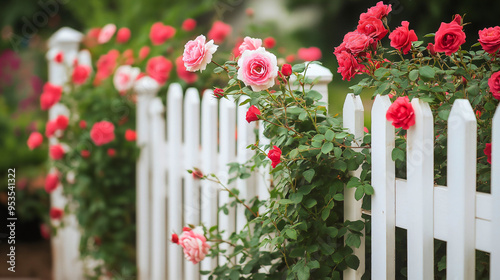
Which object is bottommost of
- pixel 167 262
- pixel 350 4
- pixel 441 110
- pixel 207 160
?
pixel 167 262

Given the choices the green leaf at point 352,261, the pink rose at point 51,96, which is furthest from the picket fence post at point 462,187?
the pink rose at point 51,96

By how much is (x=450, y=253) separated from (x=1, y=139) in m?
4.51

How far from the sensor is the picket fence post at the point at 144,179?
9.54ft

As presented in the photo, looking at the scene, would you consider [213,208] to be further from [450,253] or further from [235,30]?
[235,30]

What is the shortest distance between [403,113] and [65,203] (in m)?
2.97

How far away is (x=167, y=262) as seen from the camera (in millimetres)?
2832

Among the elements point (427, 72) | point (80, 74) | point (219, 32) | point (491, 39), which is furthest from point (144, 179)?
point (491, 39)

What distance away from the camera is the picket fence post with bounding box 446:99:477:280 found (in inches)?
50.2

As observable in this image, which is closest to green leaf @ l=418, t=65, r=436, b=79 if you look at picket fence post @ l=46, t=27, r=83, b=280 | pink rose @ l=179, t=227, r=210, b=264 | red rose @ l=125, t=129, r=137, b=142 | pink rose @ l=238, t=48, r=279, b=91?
pink rose @ l=238, t=48, r=279, b=91

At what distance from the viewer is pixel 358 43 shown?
1.46 metres

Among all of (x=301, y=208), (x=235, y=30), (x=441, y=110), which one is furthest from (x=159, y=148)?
(x=235, y=30)

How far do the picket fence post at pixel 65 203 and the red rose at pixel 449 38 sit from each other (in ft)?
8.95

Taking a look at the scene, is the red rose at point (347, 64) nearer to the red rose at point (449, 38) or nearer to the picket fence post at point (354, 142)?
the picket fence post at point (354, 142)

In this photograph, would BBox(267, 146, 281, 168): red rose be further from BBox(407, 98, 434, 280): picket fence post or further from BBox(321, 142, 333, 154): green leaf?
BBox(407, 98, 434, 280): picket fence post
